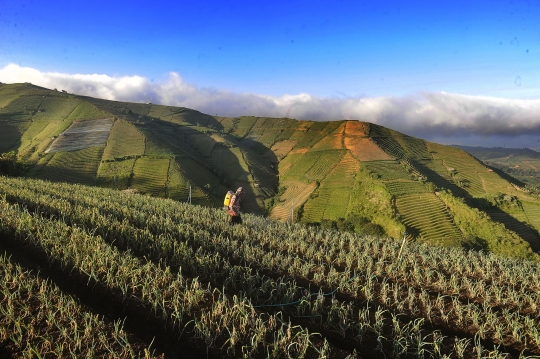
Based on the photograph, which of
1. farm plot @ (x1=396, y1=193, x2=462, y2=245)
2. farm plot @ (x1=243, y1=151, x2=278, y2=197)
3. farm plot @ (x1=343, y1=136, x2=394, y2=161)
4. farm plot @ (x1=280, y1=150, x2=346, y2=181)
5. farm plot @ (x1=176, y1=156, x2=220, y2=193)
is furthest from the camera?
farm plot @ (x1=243, y1=151, x2=278, y2=197)

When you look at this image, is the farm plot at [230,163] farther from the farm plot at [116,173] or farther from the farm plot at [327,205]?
the farm plot at [116,173]

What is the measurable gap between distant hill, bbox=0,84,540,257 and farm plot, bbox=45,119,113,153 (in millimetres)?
274

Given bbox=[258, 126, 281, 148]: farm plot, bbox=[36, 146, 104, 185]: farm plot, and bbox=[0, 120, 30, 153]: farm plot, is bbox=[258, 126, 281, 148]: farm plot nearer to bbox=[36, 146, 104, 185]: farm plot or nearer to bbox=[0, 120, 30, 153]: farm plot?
bbox=[36, 146, 104, 185]: farm plot

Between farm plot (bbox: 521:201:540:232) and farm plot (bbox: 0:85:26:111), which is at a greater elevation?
farm plot (bbox: 0:85:26:111)

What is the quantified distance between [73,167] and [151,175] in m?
17.7

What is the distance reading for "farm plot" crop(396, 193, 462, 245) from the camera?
44.7 metres

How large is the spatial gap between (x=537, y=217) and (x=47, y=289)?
7768 cm

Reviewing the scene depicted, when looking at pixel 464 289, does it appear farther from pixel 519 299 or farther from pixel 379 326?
pixel 379 326

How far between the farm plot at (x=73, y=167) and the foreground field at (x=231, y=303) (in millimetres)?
60390

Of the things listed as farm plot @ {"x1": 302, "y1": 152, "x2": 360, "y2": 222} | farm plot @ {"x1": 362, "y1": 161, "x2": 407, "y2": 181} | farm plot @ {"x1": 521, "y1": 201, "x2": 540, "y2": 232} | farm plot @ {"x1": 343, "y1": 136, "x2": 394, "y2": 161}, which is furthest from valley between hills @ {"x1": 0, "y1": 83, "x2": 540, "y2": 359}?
farm plot @ {"x1": 343, "y1": 136, "x2": 394, "y2": 161}

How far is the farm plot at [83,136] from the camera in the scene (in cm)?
7362

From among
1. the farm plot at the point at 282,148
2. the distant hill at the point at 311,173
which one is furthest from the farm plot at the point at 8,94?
the farm plot at the point at 282,148

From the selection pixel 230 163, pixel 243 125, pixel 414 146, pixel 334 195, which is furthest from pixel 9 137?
pixel 414 146

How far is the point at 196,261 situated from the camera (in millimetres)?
7770
